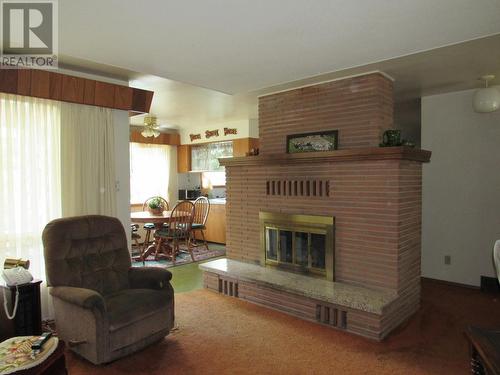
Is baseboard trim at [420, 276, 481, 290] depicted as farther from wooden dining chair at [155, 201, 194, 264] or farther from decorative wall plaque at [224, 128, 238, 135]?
decorative wall plaque at [224, 128, 238, 135]

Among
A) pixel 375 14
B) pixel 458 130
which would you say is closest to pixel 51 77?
pixel 375 14

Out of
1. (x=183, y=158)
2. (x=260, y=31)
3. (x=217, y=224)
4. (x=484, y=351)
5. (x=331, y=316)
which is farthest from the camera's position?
(x=183, y=158)

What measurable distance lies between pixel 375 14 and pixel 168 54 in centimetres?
148

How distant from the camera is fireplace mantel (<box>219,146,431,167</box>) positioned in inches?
115

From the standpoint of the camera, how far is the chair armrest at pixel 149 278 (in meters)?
2.78

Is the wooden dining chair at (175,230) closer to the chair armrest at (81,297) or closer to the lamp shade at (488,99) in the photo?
the chair armrest at (81,297)

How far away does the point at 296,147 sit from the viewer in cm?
377

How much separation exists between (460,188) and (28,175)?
464 cm

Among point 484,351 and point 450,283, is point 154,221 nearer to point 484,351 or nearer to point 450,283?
point 450,283

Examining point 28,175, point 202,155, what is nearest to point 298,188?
point 28,175

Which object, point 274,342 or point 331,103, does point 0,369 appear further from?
point 331,103

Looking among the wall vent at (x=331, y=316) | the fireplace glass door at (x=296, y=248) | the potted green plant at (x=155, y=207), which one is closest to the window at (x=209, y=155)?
the potted green plant at (x=155, y=207)

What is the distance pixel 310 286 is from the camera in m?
3.19

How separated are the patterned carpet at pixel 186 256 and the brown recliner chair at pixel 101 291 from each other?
222 centimetres
